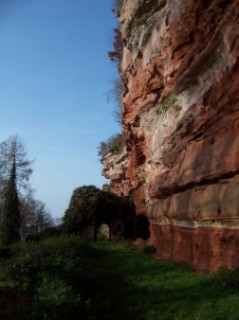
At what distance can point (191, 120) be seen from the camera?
15047 millimetres

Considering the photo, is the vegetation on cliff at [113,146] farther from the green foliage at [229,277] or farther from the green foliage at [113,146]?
the green foliage at [229,277]

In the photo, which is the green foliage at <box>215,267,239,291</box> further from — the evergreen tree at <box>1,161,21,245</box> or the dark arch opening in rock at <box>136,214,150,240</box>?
the dark arch opening in rock at <box>136,214,150,240</box>

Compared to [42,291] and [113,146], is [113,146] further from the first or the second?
[42,291]

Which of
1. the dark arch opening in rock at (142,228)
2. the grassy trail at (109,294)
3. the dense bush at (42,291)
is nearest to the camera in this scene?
the dense bush at (42,291)

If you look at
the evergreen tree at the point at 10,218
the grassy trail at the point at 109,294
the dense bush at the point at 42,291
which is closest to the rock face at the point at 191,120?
the grassy trail at the point at 109,294

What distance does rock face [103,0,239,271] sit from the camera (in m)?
11.3

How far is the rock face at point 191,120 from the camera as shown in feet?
37.1

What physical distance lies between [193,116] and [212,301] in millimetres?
7804

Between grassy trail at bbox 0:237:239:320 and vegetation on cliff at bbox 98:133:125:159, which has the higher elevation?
vegetation on cliff at bbox 98:133:125:159

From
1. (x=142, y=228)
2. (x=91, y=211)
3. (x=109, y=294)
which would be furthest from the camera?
(x=142, y=228)

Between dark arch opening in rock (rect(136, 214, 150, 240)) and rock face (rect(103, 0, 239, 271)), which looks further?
dark arch opening in rock (rect(136, 214, 150, 240))

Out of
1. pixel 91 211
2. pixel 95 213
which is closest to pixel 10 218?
pixel 91 211

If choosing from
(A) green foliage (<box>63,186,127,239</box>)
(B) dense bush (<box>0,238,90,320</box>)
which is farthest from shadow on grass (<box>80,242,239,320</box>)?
(A) green foliage (<box>63,186,127,239</box>)

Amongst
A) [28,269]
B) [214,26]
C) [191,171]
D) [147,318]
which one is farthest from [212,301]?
[214,26]
